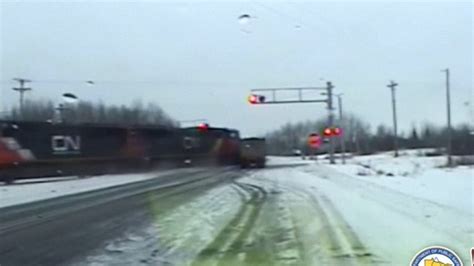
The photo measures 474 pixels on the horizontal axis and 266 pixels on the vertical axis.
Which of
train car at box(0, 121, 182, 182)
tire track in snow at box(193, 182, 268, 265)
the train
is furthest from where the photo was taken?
the train

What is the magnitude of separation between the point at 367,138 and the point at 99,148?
106ft

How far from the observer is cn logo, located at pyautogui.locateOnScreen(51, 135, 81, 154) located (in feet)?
141

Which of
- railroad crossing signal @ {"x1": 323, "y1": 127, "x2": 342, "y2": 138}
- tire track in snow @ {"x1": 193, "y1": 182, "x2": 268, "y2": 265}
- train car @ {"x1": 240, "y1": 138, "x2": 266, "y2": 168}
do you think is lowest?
tire track in snow @ {"x1": 193, "y1": 182, "x2": 268, "y2": 265}

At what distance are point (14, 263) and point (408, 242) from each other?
577 centimetres

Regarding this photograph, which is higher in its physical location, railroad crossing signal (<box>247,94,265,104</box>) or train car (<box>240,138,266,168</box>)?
railroad crossing signal (<box>247,94,265,104</box>)

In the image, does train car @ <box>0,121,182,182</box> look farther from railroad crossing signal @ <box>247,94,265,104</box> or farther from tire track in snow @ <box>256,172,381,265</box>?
tire track in snow @ <box>256,172,381,265</box>

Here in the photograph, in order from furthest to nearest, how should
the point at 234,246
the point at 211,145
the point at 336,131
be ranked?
the point at 211,145 < the point at 336,131 < the point at 234,246

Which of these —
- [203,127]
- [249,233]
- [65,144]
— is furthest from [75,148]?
[249,233]

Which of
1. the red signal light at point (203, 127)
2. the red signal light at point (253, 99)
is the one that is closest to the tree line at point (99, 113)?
the red signal light at point (203, 127)

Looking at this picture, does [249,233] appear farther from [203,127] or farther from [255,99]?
[203,127]

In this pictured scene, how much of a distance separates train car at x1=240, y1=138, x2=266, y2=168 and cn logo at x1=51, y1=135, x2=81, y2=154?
2133 centimetres

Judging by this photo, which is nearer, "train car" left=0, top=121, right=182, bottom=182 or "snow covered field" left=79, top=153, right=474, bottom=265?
"snow covered field" left=79, top=153, right=474, bottom=265

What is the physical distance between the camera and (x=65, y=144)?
43969 millimetres

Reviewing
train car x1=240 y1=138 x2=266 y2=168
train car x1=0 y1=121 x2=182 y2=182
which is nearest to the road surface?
train car x1=0 y1=121 x2=182 y2=182
